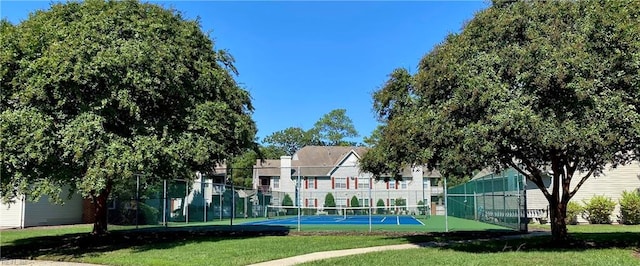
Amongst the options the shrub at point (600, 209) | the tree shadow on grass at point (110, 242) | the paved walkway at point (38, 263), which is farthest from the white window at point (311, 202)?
the paved walkway at point (38, 263)

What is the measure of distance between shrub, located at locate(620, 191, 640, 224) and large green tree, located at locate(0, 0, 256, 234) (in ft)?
70.1

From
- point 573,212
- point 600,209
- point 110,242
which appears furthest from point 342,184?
point 110,242

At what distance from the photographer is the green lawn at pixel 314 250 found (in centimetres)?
1175

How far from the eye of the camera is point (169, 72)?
15.0m

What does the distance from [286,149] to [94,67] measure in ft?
256

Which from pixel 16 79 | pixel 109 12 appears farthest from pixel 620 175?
pixel 16 79

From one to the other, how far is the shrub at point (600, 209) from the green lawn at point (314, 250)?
10.9m

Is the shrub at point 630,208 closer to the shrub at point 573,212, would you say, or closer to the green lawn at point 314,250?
the shrub at point 573,212

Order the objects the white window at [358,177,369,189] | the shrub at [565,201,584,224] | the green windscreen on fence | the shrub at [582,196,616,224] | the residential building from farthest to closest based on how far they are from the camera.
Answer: the residential building < the white window at [358,177,369,189] < the shrub at [565,201,584,224] < the shrub at [582,196,616,224] < the green windscreen on fence

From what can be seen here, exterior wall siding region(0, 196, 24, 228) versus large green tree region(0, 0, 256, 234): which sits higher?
large green tree region(0, 0, 256, 234)

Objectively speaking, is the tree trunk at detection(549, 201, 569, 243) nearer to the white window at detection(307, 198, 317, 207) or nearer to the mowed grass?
the mowed grass

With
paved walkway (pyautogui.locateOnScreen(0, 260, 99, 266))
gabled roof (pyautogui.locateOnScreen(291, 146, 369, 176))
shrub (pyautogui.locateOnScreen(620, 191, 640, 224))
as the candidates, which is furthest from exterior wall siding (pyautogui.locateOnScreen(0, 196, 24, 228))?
shrub (pyautogui.locateOnScreen(620, 191, 640, 224))

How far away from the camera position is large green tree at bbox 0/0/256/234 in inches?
528

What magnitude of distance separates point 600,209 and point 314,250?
63.6 feet
